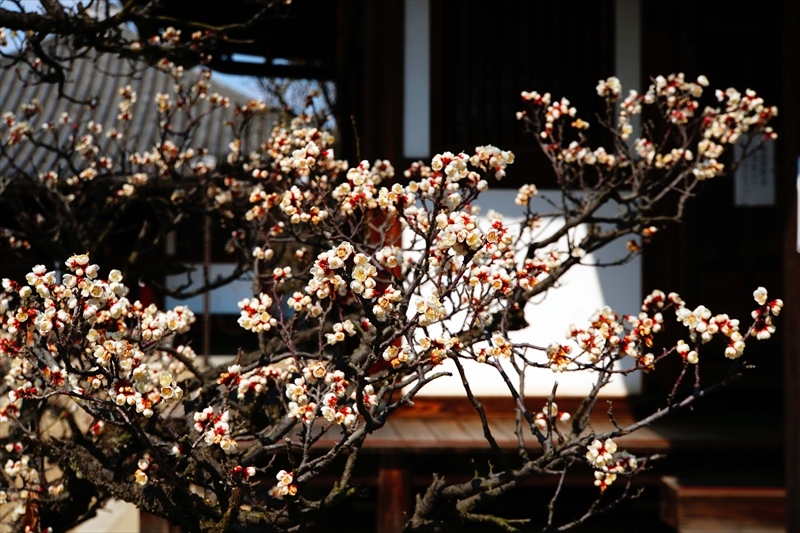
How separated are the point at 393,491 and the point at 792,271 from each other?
2.19 m

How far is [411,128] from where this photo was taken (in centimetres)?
461

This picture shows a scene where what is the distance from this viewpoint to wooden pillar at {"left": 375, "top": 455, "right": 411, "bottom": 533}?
3.92m

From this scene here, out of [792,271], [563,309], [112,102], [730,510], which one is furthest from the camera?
[112,102]

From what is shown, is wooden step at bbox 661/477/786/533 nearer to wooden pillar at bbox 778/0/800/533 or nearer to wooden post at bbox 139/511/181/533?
wooden pillar at bbox 778/0/800/533

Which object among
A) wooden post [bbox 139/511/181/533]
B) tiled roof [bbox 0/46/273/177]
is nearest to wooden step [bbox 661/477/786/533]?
wooden post [bbox 139/511/181/533]

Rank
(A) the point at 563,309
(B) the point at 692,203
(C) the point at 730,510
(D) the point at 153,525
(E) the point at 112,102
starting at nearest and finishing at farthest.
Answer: (C) the point at 730,510, (D) the point at 153,525, (A) the point at 563,309, (B) the point at 692,203, (E) the point at 112,102

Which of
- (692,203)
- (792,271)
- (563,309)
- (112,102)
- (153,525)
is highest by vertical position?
(112,102)

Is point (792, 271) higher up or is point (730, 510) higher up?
point (792, 271)

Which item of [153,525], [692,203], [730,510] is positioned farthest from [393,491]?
[692,203]

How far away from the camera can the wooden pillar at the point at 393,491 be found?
3918mm

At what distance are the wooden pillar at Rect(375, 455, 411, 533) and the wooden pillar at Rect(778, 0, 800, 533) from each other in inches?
70.8

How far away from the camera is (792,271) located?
334cm

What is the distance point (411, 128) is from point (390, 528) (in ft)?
7.60

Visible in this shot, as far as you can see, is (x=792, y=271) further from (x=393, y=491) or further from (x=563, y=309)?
(x=393, y=491)
